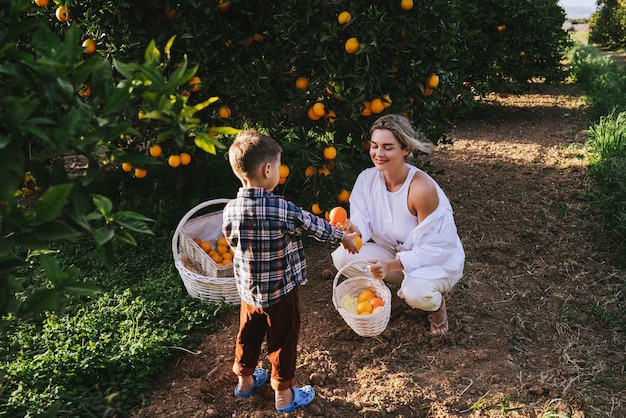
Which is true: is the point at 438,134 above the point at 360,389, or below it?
above

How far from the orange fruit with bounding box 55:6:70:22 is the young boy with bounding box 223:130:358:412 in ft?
5.71

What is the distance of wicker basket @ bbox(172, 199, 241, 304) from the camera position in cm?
333

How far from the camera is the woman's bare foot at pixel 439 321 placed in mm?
3166

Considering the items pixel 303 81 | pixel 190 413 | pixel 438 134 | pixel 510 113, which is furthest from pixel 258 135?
pixel 510 113

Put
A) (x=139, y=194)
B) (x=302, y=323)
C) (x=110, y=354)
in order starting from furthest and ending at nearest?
1. (x=139, y=194)
2. (x=302, y=323)
3. (x=110, y=354)

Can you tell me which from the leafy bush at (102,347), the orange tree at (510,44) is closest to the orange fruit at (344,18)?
the leafy bush at (102,347)

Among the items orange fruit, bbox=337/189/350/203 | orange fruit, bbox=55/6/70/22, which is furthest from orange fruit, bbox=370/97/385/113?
orange fruit, bbox=55/6/70/22

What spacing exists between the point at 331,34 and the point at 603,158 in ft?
11.7

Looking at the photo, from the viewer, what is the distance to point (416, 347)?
3102mm

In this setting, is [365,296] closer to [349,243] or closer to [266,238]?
[349,243]

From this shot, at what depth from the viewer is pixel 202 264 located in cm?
371

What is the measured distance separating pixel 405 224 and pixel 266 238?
114cm

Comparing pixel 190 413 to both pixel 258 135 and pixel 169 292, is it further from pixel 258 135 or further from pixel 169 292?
pixel 258 135

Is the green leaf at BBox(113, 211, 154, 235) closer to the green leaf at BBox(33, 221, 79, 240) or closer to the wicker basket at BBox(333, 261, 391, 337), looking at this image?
the green leaf at BBox(33, 221, 79, 240)
